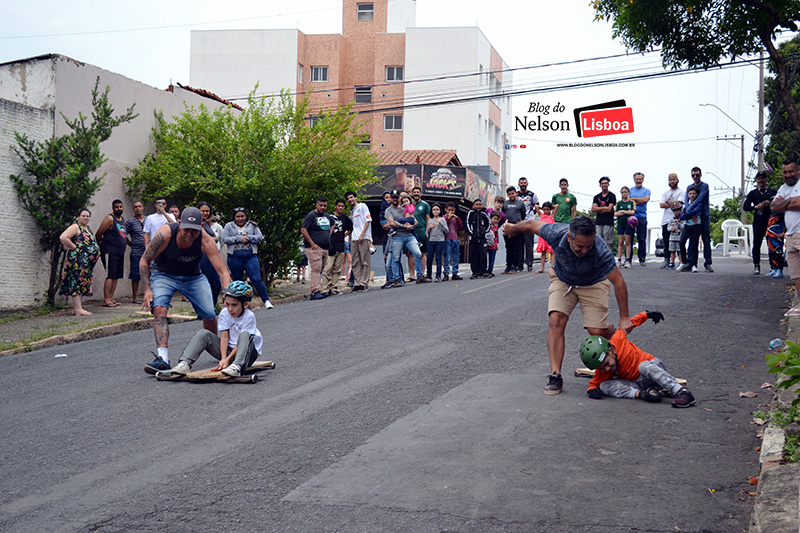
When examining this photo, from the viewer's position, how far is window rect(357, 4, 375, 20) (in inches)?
2131

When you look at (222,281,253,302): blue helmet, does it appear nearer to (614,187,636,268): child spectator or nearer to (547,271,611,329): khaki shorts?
(547,271,611,329): khaki shorts

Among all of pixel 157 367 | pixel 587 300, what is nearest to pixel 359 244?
pixel 157 367

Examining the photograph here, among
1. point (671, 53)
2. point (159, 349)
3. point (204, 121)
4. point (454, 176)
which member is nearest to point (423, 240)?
point (204, 121)

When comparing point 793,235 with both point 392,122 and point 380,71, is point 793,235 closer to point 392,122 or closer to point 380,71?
point 380,71

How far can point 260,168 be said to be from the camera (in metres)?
17.2

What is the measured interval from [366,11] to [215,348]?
48.8 meters

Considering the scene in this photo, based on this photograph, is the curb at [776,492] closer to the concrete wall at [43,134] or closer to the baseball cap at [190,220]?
the baseball cap at [190,220]

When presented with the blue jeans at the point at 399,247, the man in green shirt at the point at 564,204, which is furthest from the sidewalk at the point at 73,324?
the man in green shirt at the point at 564,204

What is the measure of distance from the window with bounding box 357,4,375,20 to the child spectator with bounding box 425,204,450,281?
3842cm

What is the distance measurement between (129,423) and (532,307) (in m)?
7.51

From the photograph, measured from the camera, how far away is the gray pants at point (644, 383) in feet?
23.1

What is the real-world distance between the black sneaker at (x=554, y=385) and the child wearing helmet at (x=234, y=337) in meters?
3.16

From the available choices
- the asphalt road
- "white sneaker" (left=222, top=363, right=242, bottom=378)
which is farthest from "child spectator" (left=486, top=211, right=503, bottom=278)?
"white sneaker" (left=222, top=363, right=242, bottom=378)

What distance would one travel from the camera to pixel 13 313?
14562 mm
